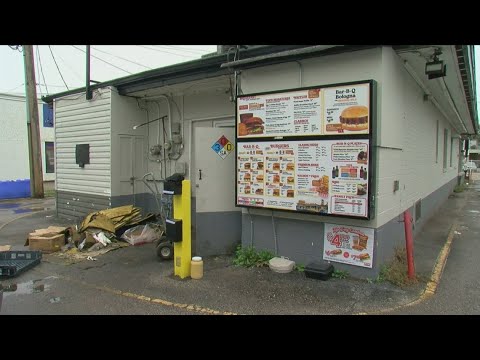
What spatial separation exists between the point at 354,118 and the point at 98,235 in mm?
5238

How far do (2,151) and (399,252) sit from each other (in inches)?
723

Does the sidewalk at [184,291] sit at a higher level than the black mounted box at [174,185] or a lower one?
lower

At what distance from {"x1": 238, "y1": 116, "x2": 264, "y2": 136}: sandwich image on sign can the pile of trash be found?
3139 mm

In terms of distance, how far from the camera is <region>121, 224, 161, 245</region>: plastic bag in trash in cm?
718

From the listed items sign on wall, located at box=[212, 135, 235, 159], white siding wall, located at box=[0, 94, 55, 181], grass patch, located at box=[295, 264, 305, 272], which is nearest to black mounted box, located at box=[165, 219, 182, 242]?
sign on wall, located at box=[212, 135, 235, 159]

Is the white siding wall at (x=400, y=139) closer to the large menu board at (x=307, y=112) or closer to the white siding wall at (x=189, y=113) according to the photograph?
the large menu board at (x=307, y=112)

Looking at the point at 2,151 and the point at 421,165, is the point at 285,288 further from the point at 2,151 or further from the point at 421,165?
the point at 2,151

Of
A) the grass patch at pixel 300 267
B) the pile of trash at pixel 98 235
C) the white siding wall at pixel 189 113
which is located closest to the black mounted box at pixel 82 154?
the white siding wall at pixel 189 113

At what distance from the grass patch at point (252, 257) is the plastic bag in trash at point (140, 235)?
233 cm

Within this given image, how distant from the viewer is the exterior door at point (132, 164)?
8820mm

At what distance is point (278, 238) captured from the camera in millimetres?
5660

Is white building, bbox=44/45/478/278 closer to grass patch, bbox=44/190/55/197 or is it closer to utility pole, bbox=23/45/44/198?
utility pole, bbox=23/45/44/198

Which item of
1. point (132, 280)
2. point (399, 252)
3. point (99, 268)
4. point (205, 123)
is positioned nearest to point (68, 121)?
point (205, 123)

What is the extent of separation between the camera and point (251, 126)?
565 cm
